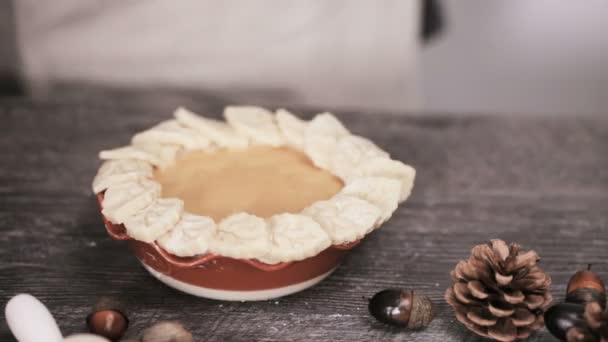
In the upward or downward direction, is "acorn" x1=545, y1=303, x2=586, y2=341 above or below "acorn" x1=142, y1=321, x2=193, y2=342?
above

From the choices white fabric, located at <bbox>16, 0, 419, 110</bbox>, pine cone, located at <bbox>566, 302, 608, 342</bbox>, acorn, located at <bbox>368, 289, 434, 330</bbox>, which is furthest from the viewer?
white fabric, located at <bbox>16, 0, 419, 110</bbox>

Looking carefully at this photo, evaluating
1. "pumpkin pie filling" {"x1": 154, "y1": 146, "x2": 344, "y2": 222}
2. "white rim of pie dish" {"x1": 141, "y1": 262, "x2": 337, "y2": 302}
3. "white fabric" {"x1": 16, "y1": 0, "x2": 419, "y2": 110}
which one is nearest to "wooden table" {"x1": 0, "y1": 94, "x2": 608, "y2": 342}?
"white rim of pie dish" {"x1": 141, "y1": 262, "x2": 337, "y2": 302}

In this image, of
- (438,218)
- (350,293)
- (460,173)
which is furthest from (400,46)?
(350,293)

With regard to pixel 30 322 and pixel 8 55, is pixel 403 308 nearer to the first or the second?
pixel 30 322

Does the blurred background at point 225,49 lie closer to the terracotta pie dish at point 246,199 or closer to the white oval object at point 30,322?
the terracotta pie dish at point 246,199

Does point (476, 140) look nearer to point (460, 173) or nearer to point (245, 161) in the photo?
point (460, 173)

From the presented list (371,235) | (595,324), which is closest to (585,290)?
(595,324)

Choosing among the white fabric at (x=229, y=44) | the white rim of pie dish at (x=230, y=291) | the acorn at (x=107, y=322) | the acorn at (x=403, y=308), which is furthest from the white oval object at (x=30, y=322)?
the white fabric at (x=229, y=44)

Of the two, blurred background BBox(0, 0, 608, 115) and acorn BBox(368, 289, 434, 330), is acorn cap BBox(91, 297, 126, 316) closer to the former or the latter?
acorn BBox(368, 289, 434, 330)
